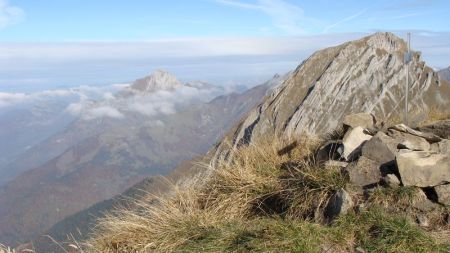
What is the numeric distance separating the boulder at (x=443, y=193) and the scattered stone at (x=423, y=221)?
394 millimetres

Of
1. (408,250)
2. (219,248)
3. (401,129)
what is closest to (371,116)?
(401,129)

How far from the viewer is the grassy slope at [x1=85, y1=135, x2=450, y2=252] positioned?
21.8 ft

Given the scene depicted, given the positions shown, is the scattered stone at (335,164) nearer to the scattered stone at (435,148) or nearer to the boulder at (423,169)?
the boulder at (423,169)

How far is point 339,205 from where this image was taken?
24.2 ft

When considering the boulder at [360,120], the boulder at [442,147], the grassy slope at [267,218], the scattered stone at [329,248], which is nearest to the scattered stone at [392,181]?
the grassy slope at [267,218]

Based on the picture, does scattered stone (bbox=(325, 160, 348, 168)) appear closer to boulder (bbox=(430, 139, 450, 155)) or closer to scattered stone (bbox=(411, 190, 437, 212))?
scattered stone (bbox=(411, 190, 437, 212))

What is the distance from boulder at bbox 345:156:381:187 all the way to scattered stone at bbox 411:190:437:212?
0.66 m

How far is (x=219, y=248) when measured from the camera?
674 centimetres

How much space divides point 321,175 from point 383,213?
1.20 metres

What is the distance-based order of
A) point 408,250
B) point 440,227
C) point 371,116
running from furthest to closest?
point 371,116
point 440,227
point 408,250

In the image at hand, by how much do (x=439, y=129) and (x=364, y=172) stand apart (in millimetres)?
2843

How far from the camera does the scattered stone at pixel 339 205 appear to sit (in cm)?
732

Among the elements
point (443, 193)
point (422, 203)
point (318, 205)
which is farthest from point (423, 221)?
point (318, 205)

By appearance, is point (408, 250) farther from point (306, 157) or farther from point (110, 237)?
point (110, 237)
